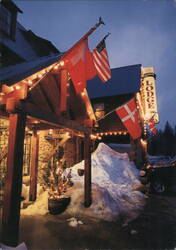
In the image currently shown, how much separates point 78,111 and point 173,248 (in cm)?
541

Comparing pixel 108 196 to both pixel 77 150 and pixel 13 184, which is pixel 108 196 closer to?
pixel 13 184

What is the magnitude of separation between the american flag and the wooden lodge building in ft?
3.35

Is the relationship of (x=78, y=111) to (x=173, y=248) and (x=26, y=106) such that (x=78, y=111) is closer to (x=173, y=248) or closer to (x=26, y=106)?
(x=26, y=106)

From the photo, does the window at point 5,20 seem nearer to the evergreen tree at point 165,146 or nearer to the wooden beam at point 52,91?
the wooden beam at point 52,91

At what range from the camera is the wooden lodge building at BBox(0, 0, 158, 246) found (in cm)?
400

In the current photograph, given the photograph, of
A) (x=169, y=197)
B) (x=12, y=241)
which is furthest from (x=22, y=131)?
(x=169, y=197)

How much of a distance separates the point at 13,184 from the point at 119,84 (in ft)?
54.8

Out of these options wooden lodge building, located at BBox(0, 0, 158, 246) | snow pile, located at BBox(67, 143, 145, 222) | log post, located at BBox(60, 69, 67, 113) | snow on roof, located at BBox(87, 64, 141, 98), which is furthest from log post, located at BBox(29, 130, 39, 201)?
snow on roof, located at BBox(87, 64, 141, 98)

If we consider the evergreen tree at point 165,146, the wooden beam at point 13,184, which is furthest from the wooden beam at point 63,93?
the evergreen tree at point 165,146

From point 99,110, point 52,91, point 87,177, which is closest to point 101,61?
point 52,91

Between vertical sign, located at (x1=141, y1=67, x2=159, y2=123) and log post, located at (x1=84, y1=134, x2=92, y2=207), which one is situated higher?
vertical sign, located at (x1=141, y1=67, x2=159, y2=123)

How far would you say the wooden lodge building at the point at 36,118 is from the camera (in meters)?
4.00

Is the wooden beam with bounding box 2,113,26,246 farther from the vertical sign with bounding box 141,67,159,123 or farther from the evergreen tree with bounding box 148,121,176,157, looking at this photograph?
the evergreen tree with bounding box 148,121,176,157

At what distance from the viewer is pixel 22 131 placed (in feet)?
13.9
